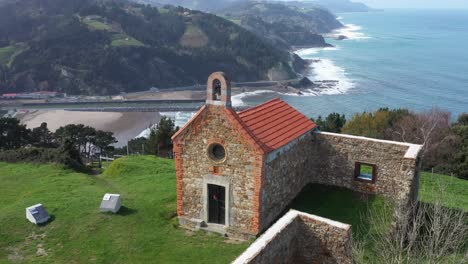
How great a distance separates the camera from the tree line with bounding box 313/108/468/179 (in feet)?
105

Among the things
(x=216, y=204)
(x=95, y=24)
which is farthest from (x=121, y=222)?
(x=95, y=24)

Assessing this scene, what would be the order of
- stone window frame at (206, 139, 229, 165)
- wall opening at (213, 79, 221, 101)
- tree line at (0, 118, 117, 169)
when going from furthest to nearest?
tree line at (0, 118, 117, 169), stone window frame at (206, 139, 229, 165), wall opening at (213, 79, 221, 101)

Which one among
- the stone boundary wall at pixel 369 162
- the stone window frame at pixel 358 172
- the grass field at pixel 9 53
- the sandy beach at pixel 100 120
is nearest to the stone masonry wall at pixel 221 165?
the stone boundary wall at pixel 369 162

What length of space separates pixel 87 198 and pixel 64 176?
17.3 feet

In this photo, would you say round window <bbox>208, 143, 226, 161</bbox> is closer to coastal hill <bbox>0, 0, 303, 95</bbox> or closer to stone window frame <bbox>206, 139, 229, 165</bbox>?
stone window frame <bbox>206, 139, 229, 165</bbox>

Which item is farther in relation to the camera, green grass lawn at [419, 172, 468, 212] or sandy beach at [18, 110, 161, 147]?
sandy beach at [18, 110, 161, 147]

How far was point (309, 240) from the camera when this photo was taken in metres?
11.8

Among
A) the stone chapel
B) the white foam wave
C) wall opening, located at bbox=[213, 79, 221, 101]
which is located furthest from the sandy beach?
wall opening, located at bbox=[213, 79, 221, 101]

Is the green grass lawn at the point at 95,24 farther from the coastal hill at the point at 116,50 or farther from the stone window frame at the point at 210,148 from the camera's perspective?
the stone window frame at the point at 210,148

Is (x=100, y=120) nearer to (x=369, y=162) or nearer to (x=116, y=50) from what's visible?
(x=116, y=50)

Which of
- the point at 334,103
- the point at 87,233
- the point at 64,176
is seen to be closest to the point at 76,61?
the point at 334,103

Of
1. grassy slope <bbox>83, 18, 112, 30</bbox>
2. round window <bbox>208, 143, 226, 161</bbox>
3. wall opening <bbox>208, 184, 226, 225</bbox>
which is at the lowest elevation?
wall opening <bbox>208, 184, 226, 225</bbox>

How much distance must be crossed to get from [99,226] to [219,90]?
7540 millimetres

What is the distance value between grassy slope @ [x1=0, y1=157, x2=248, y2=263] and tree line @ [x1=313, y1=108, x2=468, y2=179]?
15.1 metres
